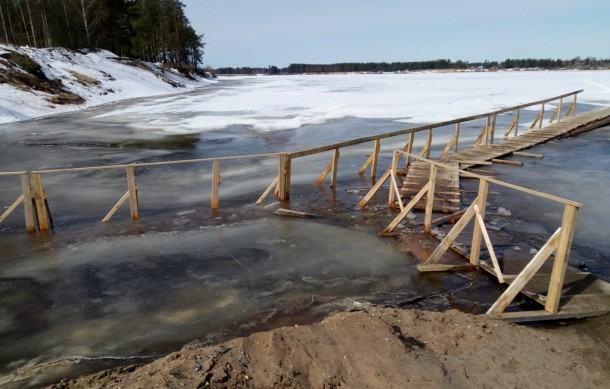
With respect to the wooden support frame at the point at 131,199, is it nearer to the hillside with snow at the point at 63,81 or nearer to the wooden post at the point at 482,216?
the wooden post at the point at 482,216

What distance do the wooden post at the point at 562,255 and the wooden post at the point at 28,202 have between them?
7.89m

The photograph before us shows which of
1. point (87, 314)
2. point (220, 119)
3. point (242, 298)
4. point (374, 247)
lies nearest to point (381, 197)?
point (374, 247)

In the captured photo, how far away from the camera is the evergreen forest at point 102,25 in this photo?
5069 centimetres

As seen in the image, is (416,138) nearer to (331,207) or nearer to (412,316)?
(331,207)

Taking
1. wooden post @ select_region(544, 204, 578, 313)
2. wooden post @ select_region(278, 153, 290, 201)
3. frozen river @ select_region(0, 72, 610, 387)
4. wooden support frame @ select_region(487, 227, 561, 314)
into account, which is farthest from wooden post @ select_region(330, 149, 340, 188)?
wooden post @ select_region(544, 204, 578, 313)

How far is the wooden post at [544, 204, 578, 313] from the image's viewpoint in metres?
4.04

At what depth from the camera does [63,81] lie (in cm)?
3191

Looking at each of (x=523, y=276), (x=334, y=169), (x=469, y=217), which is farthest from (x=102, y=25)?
(x=523, y=276)

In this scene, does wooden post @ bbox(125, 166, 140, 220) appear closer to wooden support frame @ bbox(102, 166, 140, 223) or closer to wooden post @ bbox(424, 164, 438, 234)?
wooden support frame @ bbox(102, 166, 140, 223)

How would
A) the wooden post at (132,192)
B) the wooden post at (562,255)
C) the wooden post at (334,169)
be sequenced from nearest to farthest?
the wooden post at (562,255) → the wooden post at (132,192) → the wooden post at (334,169)

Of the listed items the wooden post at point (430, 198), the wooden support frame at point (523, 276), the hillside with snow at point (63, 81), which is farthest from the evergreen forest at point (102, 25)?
the wooden support frame at point (523, 276)

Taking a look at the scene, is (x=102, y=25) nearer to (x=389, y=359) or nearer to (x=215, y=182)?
(x=215, y=182)

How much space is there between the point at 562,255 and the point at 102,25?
6742 centimetres

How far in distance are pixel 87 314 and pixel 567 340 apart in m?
4.94
